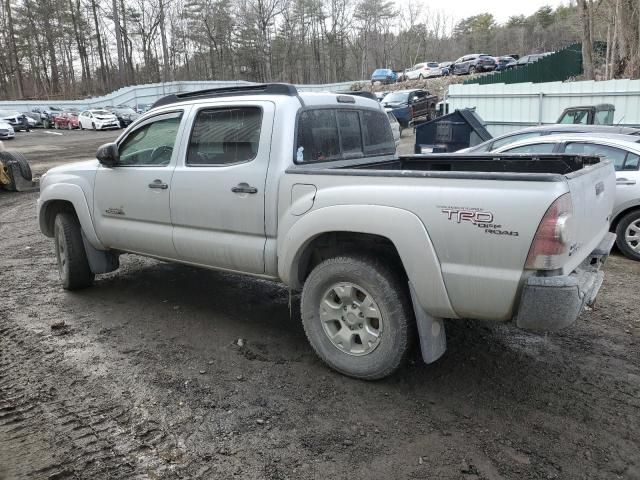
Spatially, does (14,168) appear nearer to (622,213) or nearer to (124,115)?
(622,213)

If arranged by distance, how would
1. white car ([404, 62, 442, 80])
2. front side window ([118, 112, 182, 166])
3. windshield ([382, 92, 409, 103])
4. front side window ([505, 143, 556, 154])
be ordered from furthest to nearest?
white car ([404, 62, 442, 80])
windshield ([382, 92, 409, 103])
front side window ([505, 143, 556, 154])
front side window ([118, 112, 182, 166])

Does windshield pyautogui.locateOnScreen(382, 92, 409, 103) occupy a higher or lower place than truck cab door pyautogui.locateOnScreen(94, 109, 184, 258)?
higher

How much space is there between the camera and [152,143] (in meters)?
5.05

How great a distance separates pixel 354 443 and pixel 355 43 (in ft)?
278

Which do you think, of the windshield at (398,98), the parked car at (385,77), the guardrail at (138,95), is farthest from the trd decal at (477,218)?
the guardrail at (138,95)

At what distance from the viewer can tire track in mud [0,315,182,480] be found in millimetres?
2955

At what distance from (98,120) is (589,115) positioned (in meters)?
34.0

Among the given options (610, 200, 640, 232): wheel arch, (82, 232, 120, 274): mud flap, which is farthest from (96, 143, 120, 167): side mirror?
(610, 200, 640, 232): wheel arch

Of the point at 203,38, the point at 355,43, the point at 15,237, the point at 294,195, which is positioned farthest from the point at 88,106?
the point at 294,195

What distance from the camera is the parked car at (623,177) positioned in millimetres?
6875

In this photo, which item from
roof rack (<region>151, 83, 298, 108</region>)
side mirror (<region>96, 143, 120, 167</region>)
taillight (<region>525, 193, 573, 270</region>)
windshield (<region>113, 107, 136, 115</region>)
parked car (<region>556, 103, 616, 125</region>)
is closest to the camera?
taillight (<region>525, 193, 573, 270</region>)

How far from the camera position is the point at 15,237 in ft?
28.9

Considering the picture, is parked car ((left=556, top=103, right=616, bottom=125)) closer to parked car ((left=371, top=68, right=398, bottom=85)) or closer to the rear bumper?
the rear bumper

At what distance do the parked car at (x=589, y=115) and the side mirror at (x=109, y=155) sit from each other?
996cm
